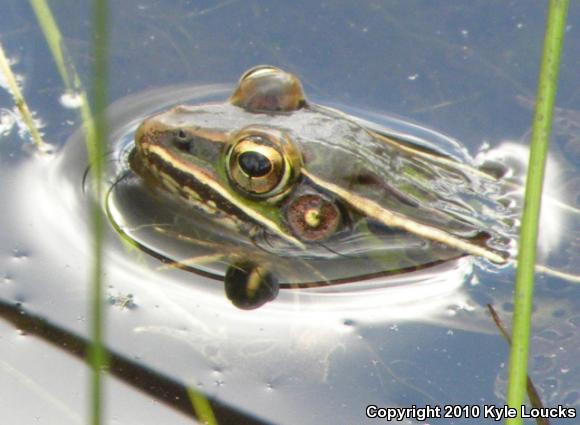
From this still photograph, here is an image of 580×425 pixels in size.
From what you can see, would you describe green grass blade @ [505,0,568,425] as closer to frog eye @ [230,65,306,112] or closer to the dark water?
the dark water

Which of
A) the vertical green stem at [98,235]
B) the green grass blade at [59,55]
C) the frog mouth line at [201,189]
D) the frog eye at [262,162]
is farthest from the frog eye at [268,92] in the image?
the vertical green stem at [98,235]

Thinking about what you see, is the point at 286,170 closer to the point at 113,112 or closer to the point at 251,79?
the point at 251,79

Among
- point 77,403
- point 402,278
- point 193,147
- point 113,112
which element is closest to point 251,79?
point 193,147

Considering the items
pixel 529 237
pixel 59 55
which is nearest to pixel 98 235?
pixel 529 237

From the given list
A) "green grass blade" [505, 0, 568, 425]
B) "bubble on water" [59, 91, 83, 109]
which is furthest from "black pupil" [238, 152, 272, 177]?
"green grass blade" [505, 0, 568, 425]

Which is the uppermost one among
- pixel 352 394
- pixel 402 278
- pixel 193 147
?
pixel 193 147

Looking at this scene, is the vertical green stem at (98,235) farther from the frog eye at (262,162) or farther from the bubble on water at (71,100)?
the bubble on water at (71,100)

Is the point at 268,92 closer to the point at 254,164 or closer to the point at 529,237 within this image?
the point at 254,164
